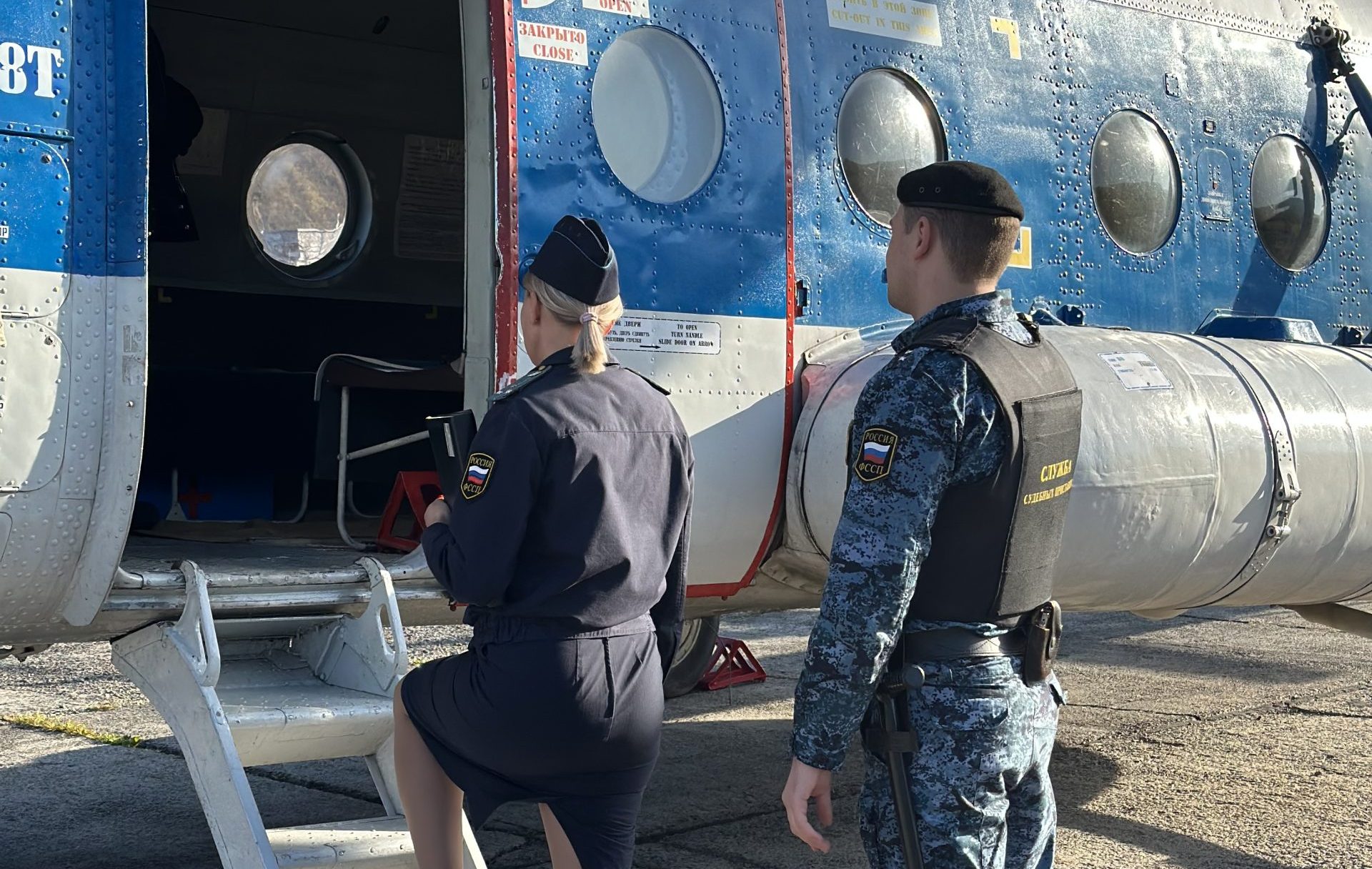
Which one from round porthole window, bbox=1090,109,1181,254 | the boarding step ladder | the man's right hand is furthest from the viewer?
round porthole window, bbox=1090,109,1181,254

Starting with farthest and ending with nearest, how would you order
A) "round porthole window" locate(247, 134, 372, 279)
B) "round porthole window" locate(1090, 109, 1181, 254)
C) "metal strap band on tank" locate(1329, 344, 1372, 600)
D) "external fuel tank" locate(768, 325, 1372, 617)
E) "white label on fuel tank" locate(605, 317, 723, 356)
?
"round porthole window" locate(247, 134, 372, 279), "round porthole window" locate(1090, 109, 1181, 254), "metal strap band on tank" locate(1329, 344, 1372, 600), "white label on fuel tank" locate(605, 317, 723, 356), "external fuel tank" locate(768, 325, 1372, 617)

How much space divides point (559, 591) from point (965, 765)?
0.77 metres

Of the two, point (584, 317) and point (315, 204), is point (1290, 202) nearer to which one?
point (584, 317)

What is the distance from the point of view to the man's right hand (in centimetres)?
229

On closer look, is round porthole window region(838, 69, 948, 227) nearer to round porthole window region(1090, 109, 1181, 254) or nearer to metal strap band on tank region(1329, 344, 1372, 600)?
round porthole window region(1090, 109, 1181, 254)

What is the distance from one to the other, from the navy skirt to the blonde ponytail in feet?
1.68

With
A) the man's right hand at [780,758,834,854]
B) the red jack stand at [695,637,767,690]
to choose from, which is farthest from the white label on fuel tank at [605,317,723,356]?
the red jack stand at [695,637,767,690]

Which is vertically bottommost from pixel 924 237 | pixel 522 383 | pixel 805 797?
pixel 805 797

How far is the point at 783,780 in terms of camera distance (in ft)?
18.4

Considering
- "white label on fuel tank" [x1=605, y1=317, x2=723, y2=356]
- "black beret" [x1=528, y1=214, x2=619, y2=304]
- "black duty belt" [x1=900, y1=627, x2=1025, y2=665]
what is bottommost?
"black duty belt" [x1=900, y1=627, x2=1025, y2=665]

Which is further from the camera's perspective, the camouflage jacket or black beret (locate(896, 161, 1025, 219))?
black beret (locate(896, 161, 1025, 219))

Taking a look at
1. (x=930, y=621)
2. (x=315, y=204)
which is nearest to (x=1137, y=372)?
(x=930, y=621)

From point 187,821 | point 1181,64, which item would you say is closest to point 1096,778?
point 1181,64

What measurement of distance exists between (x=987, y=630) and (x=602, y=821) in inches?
32.7
